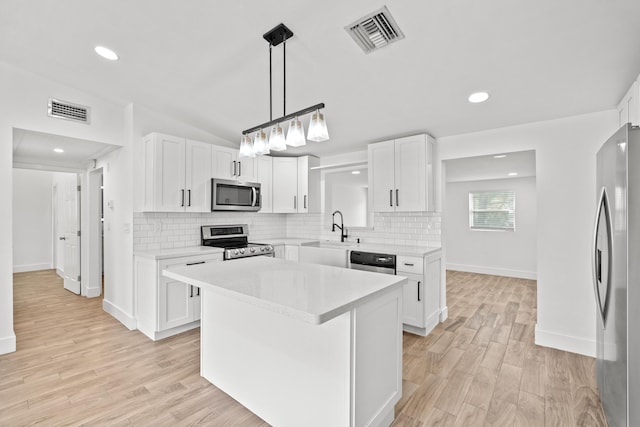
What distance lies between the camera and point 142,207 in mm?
3504

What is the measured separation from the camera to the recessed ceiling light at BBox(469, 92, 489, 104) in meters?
2.72

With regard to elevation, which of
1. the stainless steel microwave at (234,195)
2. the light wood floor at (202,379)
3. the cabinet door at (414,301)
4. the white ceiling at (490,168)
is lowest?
the light wood floor at (202,379)

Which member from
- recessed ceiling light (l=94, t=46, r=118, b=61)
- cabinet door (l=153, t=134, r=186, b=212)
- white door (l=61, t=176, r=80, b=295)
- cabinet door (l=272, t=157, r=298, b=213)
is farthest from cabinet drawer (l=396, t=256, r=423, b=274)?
white door (l=61, t=176, r=80, b=295)

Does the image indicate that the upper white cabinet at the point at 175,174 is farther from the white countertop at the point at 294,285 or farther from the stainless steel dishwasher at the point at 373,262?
the stainless steel dishwasher at the point at 373,262

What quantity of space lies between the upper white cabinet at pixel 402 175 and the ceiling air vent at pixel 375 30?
1611 mm

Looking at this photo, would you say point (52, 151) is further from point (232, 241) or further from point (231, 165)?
point (232, 241)

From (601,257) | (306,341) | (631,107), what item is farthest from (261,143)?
(631,107)

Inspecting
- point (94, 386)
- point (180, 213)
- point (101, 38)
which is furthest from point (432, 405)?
point (101, 38)

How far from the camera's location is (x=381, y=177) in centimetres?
390

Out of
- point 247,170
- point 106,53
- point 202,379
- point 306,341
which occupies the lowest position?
point 202,379

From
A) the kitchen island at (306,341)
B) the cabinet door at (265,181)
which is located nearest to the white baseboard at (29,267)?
the cabinet door at (265,181)

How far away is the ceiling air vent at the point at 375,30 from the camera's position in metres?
1.96

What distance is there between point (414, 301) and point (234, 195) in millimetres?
2625

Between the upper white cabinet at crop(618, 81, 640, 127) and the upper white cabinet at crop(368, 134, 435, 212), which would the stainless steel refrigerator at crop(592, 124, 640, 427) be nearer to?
the upper white cabinet at crop(618, 81, 640, 127)
